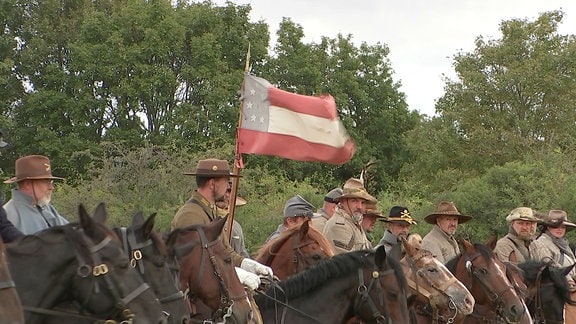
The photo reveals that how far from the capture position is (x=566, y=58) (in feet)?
156

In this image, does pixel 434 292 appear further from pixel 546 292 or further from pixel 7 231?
pixel 7 231

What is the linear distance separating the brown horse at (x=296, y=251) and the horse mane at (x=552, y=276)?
436cm

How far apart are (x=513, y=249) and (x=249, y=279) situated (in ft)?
24.6

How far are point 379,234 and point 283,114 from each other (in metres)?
15.0

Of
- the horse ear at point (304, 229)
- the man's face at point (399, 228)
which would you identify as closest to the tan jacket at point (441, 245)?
the man's face at point (399, 228)

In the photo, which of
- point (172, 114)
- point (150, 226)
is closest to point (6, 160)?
point (172, 114)

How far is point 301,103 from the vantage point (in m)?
12.3

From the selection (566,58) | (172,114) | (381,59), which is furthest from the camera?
(381,59)

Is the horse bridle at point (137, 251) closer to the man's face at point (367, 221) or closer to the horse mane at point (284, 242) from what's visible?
the horse mane at point (284, 242)

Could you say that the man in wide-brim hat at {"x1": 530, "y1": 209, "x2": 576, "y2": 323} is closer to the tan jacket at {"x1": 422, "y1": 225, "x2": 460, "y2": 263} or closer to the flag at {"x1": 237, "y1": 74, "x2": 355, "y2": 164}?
the tan jacket at {"x1": 422, "y1": 225, "x2": 460, "y2": 263}

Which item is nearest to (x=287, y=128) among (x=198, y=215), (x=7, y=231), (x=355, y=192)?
(x=355, y=192)

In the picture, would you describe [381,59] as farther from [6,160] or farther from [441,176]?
[6,160]

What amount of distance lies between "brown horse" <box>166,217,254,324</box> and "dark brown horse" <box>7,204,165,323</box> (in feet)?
6.20

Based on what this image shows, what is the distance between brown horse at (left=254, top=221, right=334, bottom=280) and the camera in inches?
451
